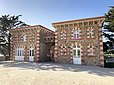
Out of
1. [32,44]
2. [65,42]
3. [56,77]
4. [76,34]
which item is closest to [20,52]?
[32,44]

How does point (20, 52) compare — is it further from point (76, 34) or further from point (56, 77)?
point (56, 77)

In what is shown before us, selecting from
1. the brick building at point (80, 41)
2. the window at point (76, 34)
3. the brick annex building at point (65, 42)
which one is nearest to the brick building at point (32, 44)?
the brick annex building at point (65, 42)

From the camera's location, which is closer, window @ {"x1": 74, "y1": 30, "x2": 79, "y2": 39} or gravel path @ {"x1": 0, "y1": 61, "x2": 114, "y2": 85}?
gravel path @ {"x1": 0, "y1": 61, "x2": 114, "y2": 85}

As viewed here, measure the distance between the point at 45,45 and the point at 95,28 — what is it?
405 inches

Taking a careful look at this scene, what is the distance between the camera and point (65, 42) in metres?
21.1

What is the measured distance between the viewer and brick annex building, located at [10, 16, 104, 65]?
19.2 meters

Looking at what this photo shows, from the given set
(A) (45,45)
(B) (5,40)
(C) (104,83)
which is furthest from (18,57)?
(C) (104,83)

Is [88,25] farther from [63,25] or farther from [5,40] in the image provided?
[5,40]

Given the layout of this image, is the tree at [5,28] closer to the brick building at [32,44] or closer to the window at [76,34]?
the brick building at [32,44]

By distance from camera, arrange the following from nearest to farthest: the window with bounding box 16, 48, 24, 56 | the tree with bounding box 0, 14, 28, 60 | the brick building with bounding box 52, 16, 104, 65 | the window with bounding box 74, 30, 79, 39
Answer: the brick building with bounding box 52, 16, 104, 65 < the window with bounding box 74, 30, 79, 39 < the window with bounding box 16, 48, 24, 56 < the tree with bounding box 0, 14, 28, 60

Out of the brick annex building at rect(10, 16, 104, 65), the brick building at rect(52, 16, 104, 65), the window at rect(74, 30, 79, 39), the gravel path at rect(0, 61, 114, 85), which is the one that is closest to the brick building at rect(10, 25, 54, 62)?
the brick annex building at rect(10, 16, 104, 65)

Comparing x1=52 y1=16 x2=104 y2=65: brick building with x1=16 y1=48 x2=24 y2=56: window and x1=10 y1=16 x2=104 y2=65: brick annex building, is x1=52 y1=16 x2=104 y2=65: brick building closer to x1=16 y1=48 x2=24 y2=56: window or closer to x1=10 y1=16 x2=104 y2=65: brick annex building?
x1=10 y1=16 x2=104 y2=65: brick annex building

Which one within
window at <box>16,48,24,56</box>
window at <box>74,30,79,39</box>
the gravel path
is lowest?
the gravel path

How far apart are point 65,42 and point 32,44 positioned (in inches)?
253
